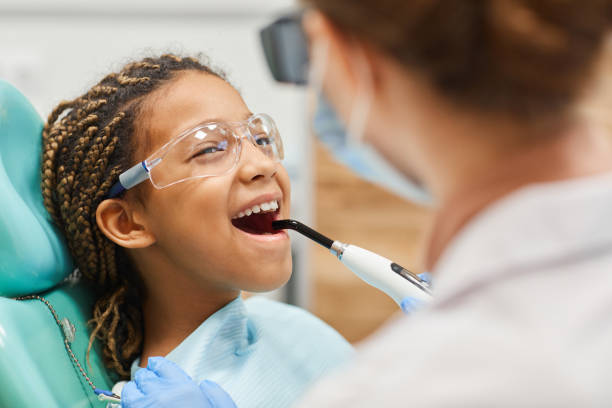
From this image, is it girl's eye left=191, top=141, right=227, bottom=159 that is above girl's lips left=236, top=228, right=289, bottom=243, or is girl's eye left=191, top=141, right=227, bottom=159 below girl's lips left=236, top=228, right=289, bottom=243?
above

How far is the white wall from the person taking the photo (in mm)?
2871

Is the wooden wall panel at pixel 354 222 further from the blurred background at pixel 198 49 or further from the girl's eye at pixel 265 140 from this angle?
the girl's eye at pixel 265 140

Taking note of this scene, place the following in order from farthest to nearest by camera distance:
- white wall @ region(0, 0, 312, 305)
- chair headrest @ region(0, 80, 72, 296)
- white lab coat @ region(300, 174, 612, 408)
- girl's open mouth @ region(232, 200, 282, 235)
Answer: white wall @ region(0, 0, 312, 305) < girl's open mouth @ region(232, 200, 282, 235) < chair headrest @ region(0, 80, 72, 296) < white lab coat @ region(300, 174, 612, 408)

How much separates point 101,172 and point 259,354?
46 cm

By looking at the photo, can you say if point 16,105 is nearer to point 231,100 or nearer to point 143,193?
point 143,193

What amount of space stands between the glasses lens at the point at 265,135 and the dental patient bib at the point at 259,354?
0.31m

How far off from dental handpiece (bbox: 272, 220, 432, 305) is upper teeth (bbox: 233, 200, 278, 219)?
1.4 inches

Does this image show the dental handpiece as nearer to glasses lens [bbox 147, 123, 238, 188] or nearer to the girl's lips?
the girl's lips

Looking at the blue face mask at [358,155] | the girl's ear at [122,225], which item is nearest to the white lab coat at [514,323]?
the blue face mask at [358,155]

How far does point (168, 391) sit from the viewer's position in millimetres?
975

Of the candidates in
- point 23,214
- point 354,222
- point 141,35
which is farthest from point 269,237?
point 141,35

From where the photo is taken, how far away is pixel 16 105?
118cm

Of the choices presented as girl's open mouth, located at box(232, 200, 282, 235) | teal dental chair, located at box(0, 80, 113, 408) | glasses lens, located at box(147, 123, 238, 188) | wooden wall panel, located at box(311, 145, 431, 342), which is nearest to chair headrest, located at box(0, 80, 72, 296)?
teal dental chair, located at box(0, 80, 113, 408)

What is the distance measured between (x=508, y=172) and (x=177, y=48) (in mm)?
980
